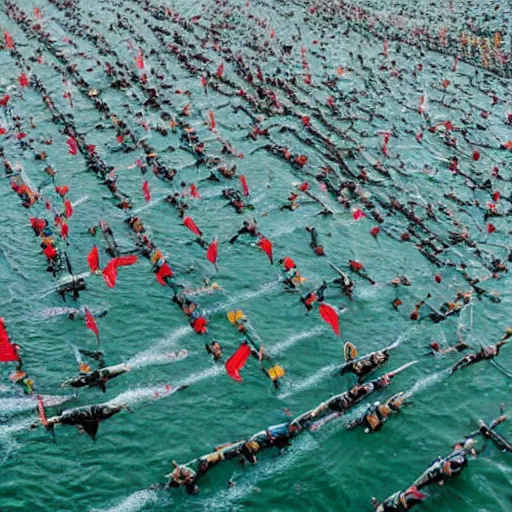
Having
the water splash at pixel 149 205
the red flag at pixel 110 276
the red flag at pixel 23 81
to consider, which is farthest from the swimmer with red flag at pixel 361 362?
the red flag at pixel 23 81

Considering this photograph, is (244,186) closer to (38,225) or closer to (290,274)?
(290,274)

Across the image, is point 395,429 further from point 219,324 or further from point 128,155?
point 128,155

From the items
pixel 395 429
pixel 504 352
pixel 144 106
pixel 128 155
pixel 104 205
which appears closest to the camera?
pixel 395 429

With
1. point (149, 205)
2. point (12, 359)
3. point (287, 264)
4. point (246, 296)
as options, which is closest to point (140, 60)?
point (149, 205)

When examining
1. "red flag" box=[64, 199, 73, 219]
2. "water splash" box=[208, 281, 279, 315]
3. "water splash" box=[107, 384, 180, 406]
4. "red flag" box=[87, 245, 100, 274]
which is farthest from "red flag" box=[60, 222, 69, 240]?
"water splash" box=[107, 384, 180, 406]

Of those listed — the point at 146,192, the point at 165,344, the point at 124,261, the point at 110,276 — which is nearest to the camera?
the point at 165,344

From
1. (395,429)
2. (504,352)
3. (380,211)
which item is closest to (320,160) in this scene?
(380,211)
